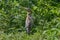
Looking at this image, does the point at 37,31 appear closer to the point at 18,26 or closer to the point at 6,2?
the point at 18,26

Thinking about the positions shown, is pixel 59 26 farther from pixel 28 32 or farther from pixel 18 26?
pixel 18 26

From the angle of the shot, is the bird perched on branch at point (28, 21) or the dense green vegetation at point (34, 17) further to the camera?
the bird perched on branch at point (28, 21)

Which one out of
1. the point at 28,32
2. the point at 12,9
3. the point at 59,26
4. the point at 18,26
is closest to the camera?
the point at 59,26

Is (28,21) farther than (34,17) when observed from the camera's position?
No

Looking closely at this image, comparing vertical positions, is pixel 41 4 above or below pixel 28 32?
above

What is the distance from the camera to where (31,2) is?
29.5ft

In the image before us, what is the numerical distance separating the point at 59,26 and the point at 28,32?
1011 millimetres

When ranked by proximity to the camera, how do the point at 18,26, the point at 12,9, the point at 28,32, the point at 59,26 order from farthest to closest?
the point at 12,9, the point at 18,26, the point at 28,32, the point at 59,26

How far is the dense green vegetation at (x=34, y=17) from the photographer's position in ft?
23.6

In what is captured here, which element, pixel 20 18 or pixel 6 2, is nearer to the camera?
pixel 20 18

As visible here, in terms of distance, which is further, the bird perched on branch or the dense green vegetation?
the bird perched on branch

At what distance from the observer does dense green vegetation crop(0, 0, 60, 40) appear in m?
7.20

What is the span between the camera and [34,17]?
8266 millimetres

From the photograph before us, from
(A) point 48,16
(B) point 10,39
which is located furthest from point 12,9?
(B) point 10,39
